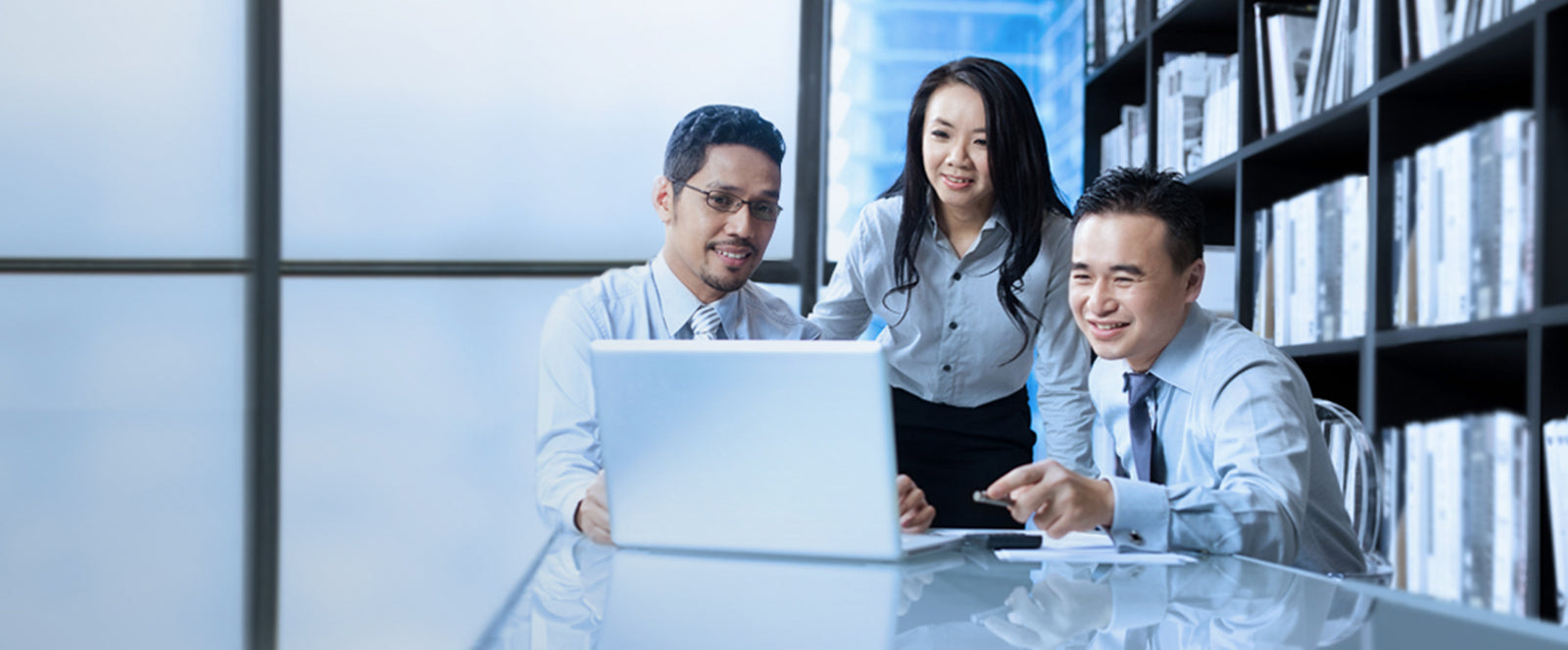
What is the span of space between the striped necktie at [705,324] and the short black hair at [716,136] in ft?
0.69

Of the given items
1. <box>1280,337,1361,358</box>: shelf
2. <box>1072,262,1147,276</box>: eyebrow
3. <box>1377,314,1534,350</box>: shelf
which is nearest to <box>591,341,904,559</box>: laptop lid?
<box>1072,262,1147,276</box>: eyebrow

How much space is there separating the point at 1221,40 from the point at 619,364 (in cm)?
212

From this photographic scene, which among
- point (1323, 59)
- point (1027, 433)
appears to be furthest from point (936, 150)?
point (1323, 59)

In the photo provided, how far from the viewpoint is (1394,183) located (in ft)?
5.96

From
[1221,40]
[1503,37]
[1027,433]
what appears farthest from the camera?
[1221,40]

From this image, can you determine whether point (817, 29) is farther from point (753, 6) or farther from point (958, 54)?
point (958, 54)

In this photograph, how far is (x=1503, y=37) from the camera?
1500 millimetres

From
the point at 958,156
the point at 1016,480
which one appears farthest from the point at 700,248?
the point at 1016,480

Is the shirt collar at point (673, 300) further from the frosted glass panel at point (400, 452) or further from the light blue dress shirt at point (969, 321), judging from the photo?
the frosted glass panel at point (400, 452)

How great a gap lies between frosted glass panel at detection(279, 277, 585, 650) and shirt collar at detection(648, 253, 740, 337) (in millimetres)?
1382

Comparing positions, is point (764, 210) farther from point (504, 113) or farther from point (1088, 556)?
point (504, 113)

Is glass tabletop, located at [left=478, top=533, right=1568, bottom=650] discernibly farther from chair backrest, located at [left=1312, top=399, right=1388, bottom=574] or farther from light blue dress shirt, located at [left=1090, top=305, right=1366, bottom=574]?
chair backrest, located at [left=1312, top=399, right=1388, bottom=574]

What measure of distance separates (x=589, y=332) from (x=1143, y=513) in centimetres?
87

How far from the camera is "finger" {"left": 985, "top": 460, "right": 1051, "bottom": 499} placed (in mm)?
1046
